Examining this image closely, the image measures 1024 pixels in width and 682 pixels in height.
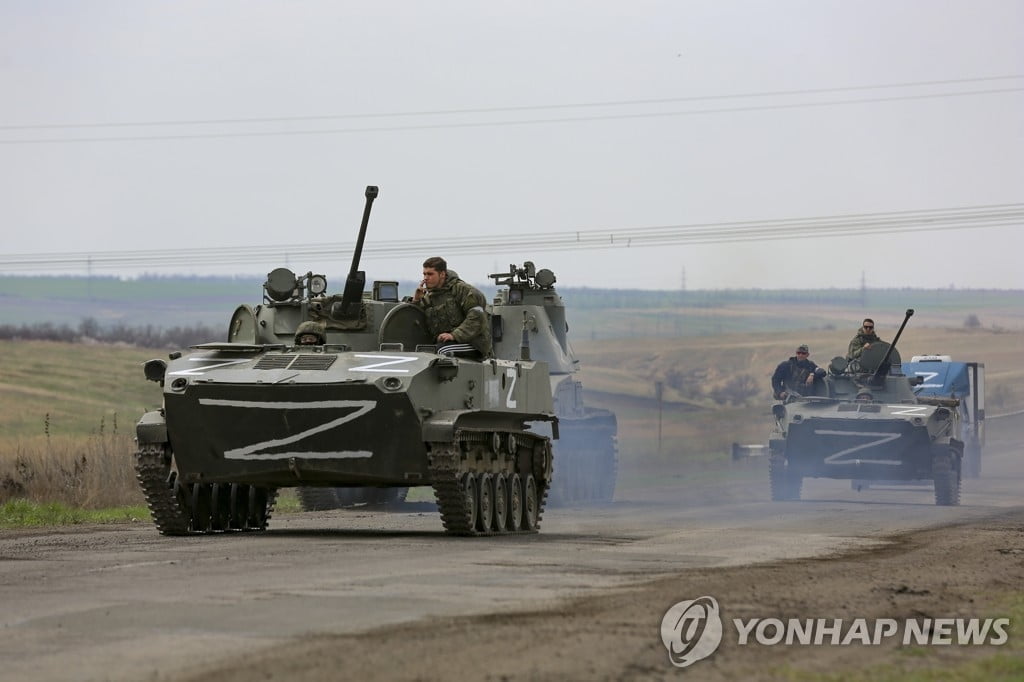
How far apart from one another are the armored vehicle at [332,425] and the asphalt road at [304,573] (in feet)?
2.18

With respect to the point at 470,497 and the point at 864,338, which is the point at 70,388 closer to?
the point at 864,338

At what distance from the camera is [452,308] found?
69.8 ft

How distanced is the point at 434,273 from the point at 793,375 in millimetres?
14093

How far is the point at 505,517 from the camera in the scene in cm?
2158

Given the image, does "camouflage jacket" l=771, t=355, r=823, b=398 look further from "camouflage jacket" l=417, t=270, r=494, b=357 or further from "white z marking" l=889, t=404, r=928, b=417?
"camouflage jacket" l=417, t=270, r=494, b=357

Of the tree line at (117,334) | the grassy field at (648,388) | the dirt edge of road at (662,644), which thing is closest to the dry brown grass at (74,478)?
the grassy field at (648,388)

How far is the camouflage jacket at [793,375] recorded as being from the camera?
3400 cm

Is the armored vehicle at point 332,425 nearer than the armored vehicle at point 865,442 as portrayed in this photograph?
Yes

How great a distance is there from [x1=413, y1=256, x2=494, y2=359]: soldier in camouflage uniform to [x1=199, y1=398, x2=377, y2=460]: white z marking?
173 cm

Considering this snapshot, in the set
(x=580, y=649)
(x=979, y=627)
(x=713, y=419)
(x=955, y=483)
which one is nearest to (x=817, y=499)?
(x=955, y=483)

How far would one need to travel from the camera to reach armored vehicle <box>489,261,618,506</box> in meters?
32.7

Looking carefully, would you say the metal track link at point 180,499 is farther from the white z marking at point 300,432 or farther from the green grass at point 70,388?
the green grass at point 70,388

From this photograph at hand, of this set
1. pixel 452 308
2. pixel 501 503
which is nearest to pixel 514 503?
pixel 501 503

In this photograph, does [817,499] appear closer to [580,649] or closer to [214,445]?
[214,445]
